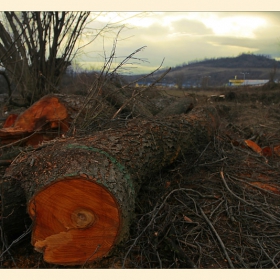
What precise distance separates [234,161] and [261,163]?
16.3 inches

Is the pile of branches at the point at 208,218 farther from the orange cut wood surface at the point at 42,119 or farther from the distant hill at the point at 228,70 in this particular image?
the distant hill at the point at 228,70

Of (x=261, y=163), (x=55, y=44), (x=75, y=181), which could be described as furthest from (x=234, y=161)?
(x=55, y=44)

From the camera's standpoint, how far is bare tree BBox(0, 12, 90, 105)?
6156 mm

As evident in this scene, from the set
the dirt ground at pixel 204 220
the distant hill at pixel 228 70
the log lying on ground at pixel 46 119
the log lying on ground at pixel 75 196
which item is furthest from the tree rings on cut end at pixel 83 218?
the distant hill at pixel 228 70

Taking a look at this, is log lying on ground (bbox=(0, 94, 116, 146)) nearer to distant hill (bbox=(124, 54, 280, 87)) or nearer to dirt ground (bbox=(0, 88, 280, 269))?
dirt ground (bbox=(0, 88, 280, 269))

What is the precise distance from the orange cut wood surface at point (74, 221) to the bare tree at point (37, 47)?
14.2 ft

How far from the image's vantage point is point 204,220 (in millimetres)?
2770

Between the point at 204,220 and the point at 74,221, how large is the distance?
1242mm

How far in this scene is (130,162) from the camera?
8.59ft

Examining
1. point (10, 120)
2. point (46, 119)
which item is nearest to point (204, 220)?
point (46, 119)

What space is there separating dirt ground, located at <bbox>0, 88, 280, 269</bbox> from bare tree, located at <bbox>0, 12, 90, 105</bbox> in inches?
130

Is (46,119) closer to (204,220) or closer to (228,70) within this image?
(204,220)

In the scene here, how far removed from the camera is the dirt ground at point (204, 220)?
7.61 feet

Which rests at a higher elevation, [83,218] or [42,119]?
[42,119]
